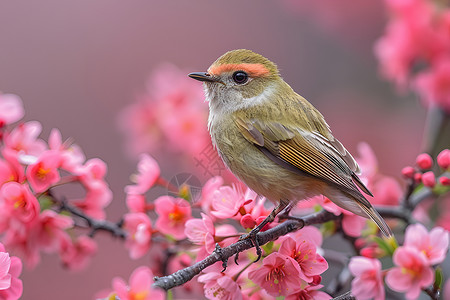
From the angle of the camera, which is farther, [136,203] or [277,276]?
[136,203]

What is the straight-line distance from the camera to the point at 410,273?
58.2 inches

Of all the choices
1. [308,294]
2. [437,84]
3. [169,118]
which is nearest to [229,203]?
[308,294]

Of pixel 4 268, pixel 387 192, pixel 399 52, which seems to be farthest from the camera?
pixel 399 52

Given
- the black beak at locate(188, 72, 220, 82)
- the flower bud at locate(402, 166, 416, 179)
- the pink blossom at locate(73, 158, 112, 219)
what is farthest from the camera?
the black beak at locate(188, 72, 220, 82)

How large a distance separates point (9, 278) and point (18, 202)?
370 mm

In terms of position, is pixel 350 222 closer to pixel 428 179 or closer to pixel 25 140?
pixel 428 179

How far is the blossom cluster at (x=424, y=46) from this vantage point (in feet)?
9.18

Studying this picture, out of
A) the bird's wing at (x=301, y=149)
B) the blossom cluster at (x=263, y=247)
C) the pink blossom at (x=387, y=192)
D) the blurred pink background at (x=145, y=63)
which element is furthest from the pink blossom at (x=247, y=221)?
the blurred pink background at (x=145, y=63)

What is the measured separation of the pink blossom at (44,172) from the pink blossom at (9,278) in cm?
30

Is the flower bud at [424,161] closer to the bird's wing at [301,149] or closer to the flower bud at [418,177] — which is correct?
the flower bud at [418,177]

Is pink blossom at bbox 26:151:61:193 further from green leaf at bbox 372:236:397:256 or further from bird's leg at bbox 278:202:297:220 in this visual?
green leaf at bbox 372:236:397:256

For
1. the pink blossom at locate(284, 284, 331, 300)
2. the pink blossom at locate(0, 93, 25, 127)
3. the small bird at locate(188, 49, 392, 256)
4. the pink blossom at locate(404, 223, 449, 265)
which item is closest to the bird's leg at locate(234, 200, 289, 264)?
the small bird at locate(188, 49, 392, 256)

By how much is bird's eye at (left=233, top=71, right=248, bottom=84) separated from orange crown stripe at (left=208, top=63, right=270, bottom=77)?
0.02 metres

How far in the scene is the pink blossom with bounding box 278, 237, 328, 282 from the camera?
1579mm
